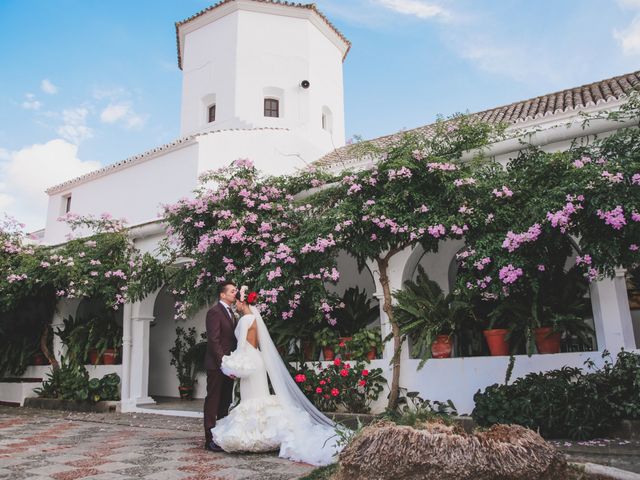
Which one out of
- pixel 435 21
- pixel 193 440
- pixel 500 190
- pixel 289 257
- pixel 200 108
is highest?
pixel 200 108

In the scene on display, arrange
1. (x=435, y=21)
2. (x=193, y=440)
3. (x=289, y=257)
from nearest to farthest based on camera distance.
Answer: (x=193, y=440) → (x=289, y=257) → (x=435, y=21)

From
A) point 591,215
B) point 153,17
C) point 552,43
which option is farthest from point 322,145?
point 591,215

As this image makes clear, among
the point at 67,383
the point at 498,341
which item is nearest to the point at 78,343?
the point at 67,383

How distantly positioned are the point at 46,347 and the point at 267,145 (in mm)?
7618

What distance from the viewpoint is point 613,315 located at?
6879 mm

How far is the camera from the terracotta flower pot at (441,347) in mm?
7879

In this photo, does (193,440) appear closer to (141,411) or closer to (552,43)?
(141,411)

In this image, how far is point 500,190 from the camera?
723 centimetres

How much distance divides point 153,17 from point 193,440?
8451 millimetres

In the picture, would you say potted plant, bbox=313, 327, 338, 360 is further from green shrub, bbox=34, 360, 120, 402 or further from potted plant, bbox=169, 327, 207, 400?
green shrub, bbox=34, 360, 120, 402

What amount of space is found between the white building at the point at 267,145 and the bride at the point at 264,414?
2.31m

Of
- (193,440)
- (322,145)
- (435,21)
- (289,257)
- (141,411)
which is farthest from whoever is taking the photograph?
(322,145)

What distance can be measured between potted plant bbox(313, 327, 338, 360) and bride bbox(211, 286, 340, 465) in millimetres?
2230

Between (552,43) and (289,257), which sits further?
(552,43)
